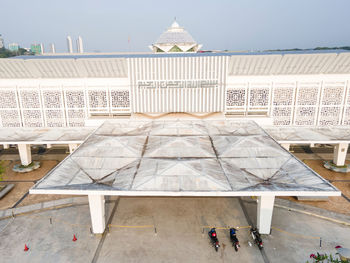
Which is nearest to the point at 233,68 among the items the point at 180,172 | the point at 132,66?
the point at 132,66

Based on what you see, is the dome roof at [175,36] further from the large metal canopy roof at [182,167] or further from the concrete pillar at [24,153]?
the concrete pillar at [24,153]

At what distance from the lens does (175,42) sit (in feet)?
174

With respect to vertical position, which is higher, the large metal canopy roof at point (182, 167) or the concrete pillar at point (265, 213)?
the large metal canopy roof at point (182, 167)

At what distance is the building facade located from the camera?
2873 centimetres

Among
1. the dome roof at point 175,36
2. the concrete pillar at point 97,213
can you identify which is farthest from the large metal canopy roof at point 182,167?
the dome roof at point 175,36

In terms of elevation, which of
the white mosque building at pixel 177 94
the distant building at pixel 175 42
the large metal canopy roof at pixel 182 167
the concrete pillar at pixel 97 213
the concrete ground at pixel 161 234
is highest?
the distant building at pixel 175 42

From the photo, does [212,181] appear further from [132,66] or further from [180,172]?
[132,66]

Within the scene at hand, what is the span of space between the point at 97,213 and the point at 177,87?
1735cm

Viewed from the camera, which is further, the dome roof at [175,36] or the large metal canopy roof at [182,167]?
the dome roof at [175,36]

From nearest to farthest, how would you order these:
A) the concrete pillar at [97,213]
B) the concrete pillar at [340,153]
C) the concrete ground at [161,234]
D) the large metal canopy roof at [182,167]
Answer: the large metal canopy roof at [182,167] → the concrete ground at [161,234] → the concrete pillar at [97,213] → the concrete pillar at [340,153]

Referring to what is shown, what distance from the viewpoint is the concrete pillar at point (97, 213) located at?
16062mm

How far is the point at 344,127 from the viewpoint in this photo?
28.6 m

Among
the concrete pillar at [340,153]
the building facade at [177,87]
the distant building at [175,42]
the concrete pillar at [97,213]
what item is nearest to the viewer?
the concrete pillar at [97,213]

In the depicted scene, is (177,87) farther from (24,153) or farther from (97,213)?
(24,153)
